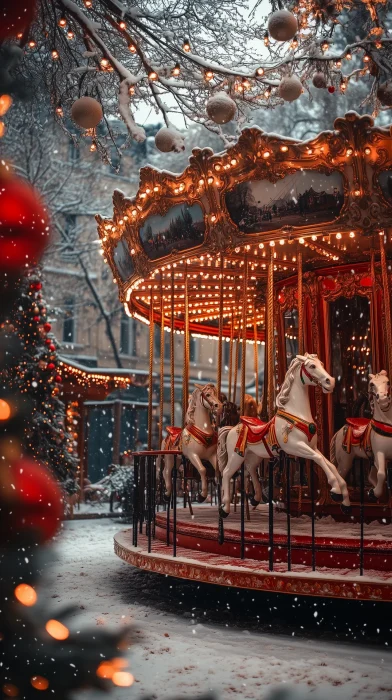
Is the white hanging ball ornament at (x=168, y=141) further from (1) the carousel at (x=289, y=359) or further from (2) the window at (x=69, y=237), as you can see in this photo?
(2) the window at (x=69, y=237)

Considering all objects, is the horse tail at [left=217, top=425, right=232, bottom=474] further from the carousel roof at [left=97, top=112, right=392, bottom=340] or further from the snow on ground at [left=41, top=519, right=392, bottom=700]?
the carousel roof at [left=97, top=112, right=392, bottom=340]

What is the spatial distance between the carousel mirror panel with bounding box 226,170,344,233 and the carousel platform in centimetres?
327

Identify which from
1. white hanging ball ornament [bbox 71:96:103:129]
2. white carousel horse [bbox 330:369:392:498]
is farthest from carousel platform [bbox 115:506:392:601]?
white hanging ball ornament [bbox 71:96:103:129]

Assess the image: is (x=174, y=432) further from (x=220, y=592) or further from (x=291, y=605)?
(x=291, y=605)

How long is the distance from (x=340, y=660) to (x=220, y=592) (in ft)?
9.74

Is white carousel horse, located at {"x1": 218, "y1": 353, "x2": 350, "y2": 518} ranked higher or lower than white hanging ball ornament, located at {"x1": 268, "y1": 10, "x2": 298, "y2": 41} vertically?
lower

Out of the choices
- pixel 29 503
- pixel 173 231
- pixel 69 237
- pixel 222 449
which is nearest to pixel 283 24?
pixel 173 231

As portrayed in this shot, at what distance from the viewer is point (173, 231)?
8.76 metres

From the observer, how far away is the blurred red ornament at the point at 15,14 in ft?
8.16

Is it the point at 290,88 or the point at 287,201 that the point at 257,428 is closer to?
the point at 287,201

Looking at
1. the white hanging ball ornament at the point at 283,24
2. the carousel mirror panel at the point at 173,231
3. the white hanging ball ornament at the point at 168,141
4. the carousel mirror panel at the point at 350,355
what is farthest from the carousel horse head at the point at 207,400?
the white hanging ball ornament at the point at 283,24

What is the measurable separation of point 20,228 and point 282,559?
504 centimetres

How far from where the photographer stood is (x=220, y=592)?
8.23 metres

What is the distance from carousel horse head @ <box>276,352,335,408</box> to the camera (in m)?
7.18
